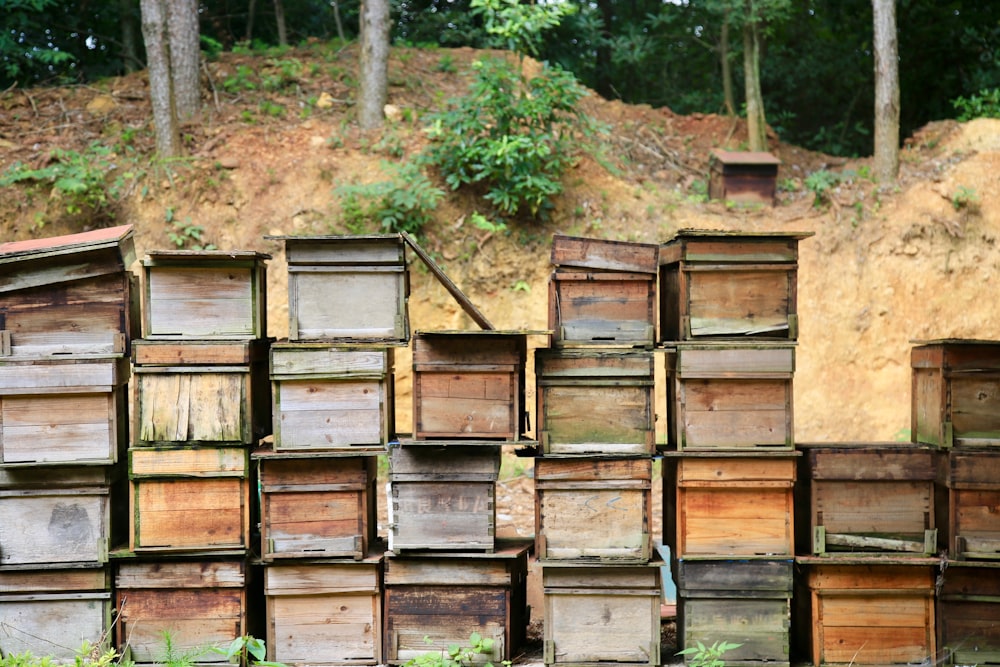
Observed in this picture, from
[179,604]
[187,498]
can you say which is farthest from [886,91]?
[179,604]

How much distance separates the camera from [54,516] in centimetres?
548

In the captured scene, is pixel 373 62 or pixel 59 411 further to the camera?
pixel 373 62

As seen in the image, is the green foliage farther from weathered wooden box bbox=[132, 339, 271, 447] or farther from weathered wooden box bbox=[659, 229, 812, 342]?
weathered wooden box bbox=[659, 229, 812, 342]

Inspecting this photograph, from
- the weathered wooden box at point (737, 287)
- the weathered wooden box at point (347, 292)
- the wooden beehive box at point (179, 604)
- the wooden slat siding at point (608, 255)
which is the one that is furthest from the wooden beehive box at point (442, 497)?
the weathered wooden box at point (737, 287)

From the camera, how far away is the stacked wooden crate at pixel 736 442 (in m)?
5.48

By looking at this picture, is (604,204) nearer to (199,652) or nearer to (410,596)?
(410,596)

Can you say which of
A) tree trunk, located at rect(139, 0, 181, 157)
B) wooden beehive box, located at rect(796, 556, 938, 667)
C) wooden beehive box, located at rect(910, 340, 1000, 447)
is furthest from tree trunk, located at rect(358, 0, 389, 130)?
wooden beehive box, located at rect(796, 556, 938, 667)

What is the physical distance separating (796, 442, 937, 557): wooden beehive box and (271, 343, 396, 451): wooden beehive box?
2858mm

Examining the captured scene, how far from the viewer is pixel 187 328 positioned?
5.51 metres

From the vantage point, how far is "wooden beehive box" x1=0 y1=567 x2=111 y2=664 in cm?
547

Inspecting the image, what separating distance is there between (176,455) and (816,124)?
15.1m

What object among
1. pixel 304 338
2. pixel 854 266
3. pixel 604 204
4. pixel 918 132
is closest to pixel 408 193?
pixel 604 204

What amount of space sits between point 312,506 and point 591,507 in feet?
5.96

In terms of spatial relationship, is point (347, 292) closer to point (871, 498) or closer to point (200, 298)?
point (200, 298)
